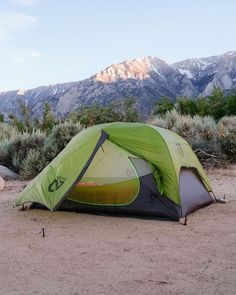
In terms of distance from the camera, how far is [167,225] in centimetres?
587

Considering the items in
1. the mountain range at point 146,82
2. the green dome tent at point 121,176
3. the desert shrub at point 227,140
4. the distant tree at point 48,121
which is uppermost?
the green dome tent at point 121,176

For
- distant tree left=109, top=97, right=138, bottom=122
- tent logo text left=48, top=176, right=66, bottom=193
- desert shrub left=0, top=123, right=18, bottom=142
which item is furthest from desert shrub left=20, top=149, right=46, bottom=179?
distant tree left=109, top=97, right=138, bottom=122

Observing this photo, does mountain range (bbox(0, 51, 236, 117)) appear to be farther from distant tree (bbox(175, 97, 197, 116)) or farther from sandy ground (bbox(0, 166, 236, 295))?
sandy ground (bbox(0, 166, 236, 295))

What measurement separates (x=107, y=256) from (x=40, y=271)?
738mm

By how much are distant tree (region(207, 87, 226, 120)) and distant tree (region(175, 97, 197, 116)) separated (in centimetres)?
76

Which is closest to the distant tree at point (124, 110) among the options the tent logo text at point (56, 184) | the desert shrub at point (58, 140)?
the desert shrub at point (58, 140)

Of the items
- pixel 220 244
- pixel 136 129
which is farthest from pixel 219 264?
pixel 136 129

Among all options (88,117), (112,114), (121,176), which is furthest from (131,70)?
(121,176)

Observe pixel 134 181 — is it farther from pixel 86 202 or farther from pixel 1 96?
pixel 1 96

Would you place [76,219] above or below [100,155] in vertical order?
below

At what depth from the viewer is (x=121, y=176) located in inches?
265

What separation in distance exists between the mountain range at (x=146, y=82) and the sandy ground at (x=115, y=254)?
242ft

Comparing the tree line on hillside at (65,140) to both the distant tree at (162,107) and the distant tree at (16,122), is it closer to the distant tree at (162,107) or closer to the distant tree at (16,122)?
the distant tree at (16,122)

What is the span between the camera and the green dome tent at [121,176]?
248 inches
